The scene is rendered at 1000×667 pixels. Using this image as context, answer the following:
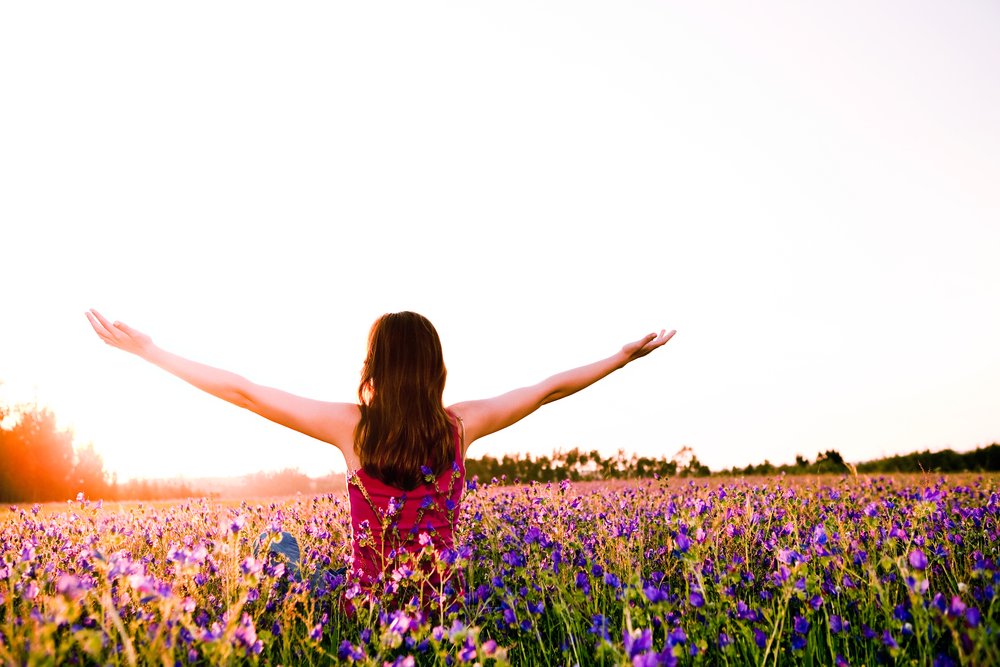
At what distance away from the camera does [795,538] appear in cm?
266

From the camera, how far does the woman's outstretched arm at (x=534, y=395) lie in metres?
3.16

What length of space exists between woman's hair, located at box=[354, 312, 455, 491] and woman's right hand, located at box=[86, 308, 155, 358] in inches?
49.8

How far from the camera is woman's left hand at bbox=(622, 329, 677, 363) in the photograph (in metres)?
3.56

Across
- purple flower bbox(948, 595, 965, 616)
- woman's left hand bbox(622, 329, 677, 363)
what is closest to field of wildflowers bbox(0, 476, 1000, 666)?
purple flower bbox(948, 595, 965, 616)

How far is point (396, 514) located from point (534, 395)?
3.40ft

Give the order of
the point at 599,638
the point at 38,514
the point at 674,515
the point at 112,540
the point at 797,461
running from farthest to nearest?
the point at 797,461 → the point at 38,514 → the point at 674,515 → the point at 599,638 → the point at 112,540

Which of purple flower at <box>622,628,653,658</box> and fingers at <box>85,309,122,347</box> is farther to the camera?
fingers at <box>85,309,122,347</box>

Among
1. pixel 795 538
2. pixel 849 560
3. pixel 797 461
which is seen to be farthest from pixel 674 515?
pixel 797 461

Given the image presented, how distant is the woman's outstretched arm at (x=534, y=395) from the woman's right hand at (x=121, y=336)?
69.2 inches

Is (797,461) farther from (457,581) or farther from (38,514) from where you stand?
(38,514)

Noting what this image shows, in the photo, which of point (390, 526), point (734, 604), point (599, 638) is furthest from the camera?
point (390, 526)

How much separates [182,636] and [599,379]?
2.43 metres

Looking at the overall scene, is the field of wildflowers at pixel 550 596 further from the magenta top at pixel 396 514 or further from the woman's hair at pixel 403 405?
the woman's hair at pixel 403 405

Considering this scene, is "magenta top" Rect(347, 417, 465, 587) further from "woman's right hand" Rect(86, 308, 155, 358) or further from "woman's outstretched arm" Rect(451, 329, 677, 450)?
"woman's right hand" Rect(86, 308, 155, 358)
